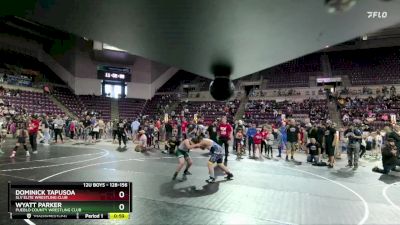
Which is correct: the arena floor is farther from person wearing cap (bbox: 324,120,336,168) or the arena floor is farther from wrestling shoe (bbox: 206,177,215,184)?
person wearing cap (bbox: 324,120,336,168)

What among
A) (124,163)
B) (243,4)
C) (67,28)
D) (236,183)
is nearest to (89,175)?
(124,163)

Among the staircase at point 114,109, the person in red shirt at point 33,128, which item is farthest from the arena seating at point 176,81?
the person in red shirt at point 33,128

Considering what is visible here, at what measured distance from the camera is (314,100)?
94.3 ft

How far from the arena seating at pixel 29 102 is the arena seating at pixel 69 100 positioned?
61.4 inches

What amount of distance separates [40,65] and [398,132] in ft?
110

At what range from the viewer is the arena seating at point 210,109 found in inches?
1181

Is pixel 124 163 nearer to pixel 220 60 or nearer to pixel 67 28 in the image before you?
pixel 220 60

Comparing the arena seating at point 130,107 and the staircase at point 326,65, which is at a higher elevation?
the staircase at point 326,65

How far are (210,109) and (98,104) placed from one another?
40.4ft

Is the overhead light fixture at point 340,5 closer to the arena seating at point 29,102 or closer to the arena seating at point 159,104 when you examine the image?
the arena seating at point 29,102

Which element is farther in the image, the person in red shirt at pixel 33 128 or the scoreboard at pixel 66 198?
the person in red shirt at pixel 33 128

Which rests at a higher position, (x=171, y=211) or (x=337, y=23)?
(x=337, y=23)

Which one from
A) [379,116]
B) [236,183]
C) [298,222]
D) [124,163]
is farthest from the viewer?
[379,116]

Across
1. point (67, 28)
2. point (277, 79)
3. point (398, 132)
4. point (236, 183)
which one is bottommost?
point (236, 183)
